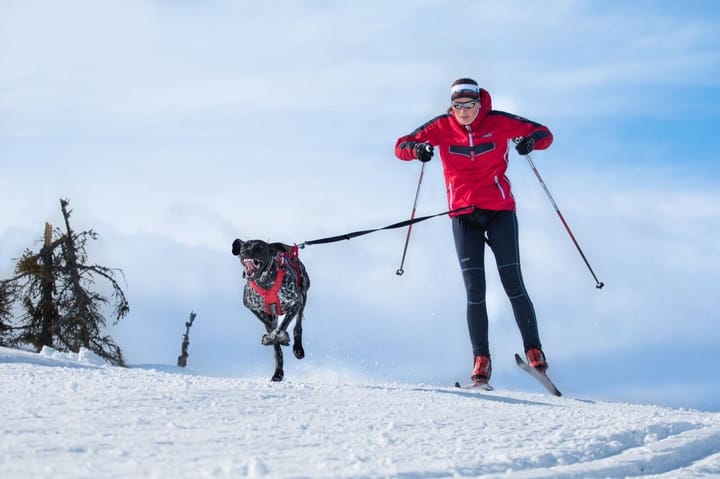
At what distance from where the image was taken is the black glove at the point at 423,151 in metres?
7.56

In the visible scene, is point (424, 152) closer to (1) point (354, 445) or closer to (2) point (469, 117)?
(2) point (469, 117)

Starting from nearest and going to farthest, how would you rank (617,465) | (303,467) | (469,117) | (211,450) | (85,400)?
(303,467), (211,450), (617,465), (85,400), (469,117)

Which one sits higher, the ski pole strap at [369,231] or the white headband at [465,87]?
the white headband at [465,87]

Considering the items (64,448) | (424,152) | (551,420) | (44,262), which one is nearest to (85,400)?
(64,448)

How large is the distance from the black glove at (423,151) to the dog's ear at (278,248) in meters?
1.54

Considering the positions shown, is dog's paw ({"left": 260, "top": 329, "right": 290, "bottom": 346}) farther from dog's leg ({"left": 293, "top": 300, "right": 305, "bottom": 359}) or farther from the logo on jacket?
the logo on jacket

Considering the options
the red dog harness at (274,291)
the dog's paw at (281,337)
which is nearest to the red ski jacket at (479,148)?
the red dog harness at (274,291)

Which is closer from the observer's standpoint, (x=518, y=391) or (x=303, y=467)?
(x=303, y=467)

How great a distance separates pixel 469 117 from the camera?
7.56 meters

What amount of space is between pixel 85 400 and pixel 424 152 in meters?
3.87

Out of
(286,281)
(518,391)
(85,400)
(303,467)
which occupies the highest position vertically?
(286,281)

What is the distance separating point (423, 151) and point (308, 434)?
3774mm

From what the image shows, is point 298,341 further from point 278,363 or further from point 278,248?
point 278,248

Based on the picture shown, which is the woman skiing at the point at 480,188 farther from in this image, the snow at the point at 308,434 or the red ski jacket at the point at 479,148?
the snow at the point at 308,434
